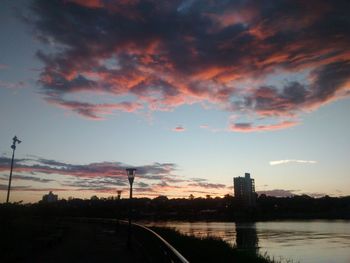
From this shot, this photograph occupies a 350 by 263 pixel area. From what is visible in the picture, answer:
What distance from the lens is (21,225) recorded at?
1159 inches

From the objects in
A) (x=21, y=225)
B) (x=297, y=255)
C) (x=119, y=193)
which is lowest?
(x=297, y=255)

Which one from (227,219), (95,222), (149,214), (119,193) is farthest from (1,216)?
(227,219)

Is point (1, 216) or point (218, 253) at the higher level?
point (1, 216)

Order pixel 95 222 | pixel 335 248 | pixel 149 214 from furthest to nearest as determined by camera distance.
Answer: pixel 149 214, pixel 95 222, pixel 335 248

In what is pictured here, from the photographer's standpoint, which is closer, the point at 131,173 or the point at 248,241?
the point at 131,173

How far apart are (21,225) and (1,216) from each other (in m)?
2.53

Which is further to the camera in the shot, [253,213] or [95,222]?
A: [253,213]

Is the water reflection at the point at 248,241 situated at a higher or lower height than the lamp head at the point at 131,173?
lower

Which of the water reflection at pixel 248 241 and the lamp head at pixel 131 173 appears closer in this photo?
the lamp head at pixel 131 173

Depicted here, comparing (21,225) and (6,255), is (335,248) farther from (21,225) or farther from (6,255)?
(6,255)

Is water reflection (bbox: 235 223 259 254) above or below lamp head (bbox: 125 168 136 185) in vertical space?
below

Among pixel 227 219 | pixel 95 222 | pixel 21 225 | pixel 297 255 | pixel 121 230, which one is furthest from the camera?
pixel 227 219

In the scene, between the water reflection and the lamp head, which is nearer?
the lamp head

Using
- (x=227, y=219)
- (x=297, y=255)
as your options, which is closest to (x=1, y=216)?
(x=297, y=255)
